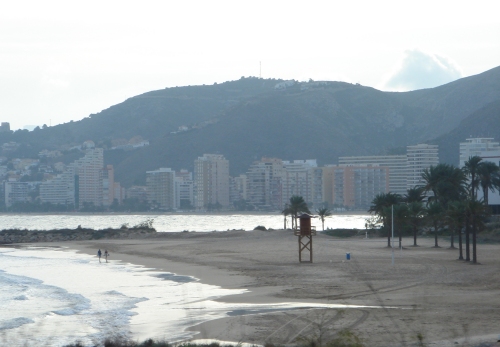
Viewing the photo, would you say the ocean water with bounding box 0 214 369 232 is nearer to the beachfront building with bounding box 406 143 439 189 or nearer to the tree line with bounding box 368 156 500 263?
the beachfront building with bounding box 406 143 439 189

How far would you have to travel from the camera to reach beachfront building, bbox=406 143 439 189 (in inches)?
6263

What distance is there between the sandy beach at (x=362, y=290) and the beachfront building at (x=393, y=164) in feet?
441

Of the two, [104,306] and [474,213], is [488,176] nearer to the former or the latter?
[474,213]

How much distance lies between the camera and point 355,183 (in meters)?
175

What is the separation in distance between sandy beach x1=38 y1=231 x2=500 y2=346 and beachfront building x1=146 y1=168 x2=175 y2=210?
137m

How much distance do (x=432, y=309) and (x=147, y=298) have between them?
9.72 m

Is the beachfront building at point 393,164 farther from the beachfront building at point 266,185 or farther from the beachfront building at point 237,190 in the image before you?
the beachfront building at point 237,190

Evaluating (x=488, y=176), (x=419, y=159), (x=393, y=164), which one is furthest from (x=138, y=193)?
(x=488, y=176)

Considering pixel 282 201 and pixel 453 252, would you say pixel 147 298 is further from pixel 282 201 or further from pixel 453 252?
pixel 282 201

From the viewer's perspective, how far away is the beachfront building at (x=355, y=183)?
172 m

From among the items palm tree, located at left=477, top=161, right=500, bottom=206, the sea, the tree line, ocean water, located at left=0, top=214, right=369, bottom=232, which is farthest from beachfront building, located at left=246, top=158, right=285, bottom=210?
the sea

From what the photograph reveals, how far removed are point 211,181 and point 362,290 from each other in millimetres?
162669

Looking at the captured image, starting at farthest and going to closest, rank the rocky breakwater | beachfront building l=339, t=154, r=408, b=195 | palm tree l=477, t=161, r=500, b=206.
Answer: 1. beachfront building l=339, t=154, r=408, b=195
2. the rocky breakwater
3. palm tree l=477, t=161, r=500, b=206

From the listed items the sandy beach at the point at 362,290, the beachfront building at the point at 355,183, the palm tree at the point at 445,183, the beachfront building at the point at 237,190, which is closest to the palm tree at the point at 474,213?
the sandy beach at the point at 362,290
